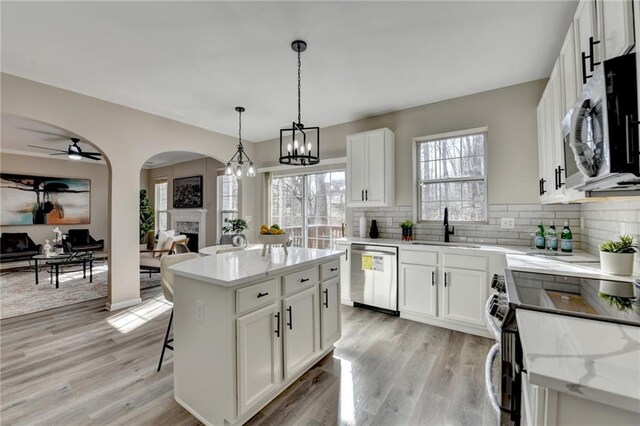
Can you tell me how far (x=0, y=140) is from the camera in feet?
18.3

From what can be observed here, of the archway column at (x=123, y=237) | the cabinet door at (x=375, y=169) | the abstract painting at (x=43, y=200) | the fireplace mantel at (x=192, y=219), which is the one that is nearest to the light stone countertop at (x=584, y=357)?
the cabinet door at (x=375, y=169)

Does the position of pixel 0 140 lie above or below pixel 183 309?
above

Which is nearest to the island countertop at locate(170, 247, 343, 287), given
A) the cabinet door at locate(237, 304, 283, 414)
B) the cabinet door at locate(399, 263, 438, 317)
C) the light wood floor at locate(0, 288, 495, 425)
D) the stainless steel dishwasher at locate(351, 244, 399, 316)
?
the cabinet door at locate(237, 304, 283, 414)

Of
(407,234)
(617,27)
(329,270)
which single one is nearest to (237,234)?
(329,270)

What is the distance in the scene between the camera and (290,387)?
82.0 inches

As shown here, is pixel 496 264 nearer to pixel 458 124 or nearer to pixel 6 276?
pixel 458 124

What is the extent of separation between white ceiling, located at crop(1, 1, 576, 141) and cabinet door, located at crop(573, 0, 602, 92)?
1.43 feet

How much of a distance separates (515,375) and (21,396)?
3231 millimetres

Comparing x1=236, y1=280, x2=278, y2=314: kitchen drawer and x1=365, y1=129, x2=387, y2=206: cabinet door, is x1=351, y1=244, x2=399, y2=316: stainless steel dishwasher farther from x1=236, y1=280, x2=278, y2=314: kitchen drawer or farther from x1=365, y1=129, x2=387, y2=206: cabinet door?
x1=236, y1=280, x2=278, y2=314: kitchen drawer

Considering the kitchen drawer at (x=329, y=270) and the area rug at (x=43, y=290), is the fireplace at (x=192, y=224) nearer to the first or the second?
the area rug at (x=43, y=290)

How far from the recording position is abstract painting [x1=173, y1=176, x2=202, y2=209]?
7160 mm

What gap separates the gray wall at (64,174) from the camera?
254 inches

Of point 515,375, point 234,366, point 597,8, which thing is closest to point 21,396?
point 234,366

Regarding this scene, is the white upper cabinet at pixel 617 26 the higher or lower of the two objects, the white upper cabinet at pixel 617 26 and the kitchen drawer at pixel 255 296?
the higher
